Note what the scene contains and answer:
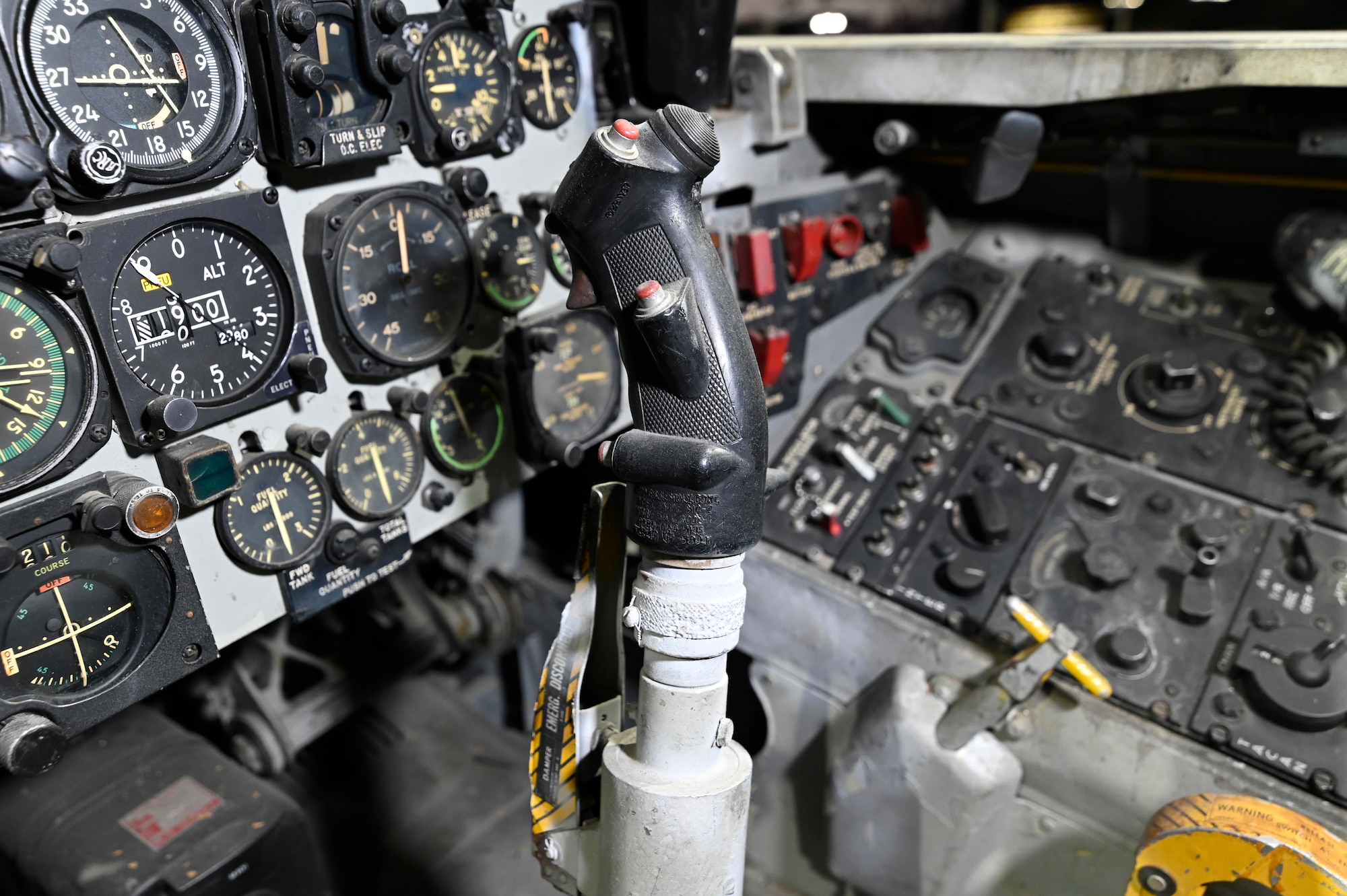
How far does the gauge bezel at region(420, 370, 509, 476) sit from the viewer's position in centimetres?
171

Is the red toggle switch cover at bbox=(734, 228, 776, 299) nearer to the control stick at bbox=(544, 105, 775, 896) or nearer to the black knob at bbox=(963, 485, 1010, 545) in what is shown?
the black knob at bbox=(963, 485, 1010, 545)

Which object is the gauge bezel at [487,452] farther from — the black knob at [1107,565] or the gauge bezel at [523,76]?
the black knob at [1107,565]

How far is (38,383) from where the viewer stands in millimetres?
1211

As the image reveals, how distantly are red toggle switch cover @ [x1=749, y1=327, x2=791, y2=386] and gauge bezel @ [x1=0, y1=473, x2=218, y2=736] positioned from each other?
1.27m

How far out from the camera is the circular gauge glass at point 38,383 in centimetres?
118

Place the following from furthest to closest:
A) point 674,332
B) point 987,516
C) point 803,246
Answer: point 803,246, point 987,516, point 674,332

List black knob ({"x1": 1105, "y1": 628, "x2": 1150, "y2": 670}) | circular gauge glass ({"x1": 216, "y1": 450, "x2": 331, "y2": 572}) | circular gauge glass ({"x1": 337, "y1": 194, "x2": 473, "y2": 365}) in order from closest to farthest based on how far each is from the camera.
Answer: circular gauge glass ({"x1": 216, "y1": 450, "x2": 331, "y2": 572}) < circular gauge glass ({"x1": 337, "y1": 194, "x2": 473, "y2": 365}) < black knob ({"x1": 1105, "y1": 628, "x2": 1150, "y2": 670})

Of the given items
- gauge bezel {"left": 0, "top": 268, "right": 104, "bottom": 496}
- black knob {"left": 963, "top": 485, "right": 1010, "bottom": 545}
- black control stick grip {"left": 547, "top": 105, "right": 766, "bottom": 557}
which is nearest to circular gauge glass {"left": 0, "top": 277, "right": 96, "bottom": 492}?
gauge bezel {"left": 0, "top": 268, "right": 104, "bottom": 496}

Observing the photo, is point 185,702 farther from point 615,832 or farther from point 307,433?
point 615,832

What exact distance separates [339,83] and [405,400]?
53 centimetres

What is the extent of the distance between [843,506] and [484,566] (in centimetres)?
116

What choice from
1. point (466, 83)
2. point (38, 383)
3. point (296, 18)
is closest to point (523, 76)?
point (466, 83)

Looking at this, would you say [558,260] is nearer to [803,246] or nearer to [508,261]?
[508,261]

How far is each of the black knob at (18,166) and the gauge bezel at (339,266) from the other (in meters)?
0.41
